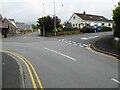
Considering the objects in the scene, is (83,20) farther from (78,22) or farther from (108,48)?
(108,48)

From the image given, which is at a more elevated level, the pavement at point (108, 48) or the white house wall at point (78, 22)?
the white house wall at point (78, 22)

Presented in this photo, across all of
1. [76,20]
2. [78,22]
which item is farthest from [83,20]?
[76,20]

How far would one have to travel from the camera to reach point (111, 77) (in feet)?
45.6

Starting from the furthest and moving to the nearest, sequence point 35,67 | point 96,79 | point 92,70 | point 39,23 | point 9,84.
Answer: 1. point 39,23
2. point 35,67
3. point 92,70
4. point 96,79
5. point 9,84

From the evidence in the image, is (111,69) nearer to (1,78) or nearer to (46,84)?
(46,84)

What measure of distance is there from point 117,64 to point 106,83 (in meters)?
5.67

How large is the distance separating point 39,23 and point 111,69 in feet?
178

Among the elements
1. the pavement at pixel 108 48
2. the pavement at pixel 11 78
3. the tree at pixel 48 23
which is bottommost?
the pavement at pixel 11 78

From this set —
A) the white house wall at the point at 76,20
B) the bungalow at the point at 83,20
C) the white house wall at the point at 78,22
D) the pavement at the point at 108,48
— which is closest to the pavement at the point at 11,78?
the pavement at the point at 108,48

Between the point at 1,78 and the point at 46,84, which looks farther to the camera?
the point at 1,78

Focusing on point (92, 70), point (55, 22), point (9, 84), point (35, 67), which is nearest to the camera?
point (9, 84)

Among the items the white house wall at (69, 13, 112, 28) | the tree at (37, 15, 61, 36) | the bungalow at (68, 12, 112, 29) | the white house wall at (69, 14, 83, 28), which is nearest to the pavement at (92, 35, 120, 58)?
the tree at (37, 15, 61, 36)

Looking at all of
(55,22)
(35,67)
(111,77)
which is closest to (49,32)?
(55,22)

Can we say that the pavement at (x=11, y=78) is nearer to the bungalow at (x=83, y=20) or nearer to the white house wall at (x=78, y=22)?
the bungalow at (x=83, y=20)
